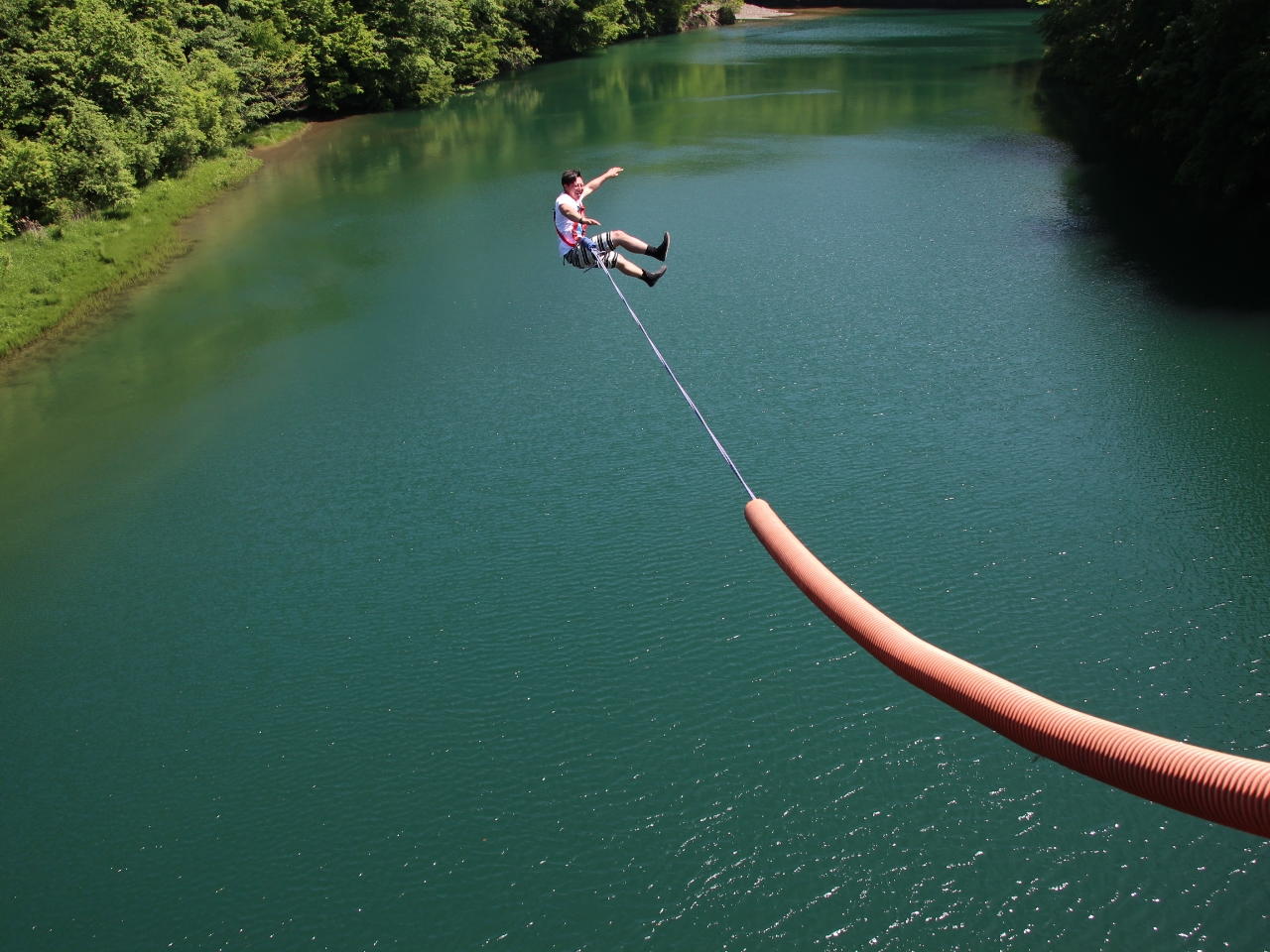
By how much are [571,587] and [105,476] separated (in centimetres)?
773

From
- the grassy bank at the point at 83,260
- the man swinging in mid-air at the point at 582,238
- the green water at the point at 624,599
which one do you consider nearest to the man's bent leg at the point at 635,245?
the man swinging in mid-air at the point at 582,238

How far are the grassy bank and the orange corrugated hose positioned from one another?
64.0 ft

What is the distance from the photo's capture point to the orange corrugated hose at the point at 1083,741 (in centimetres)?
284

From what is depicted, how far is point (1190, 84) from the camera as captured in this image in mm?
22484

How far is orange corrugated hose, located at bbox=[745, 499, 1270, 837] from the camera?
2844 millimetres

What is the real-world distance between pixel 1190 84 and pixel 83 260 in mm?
24282

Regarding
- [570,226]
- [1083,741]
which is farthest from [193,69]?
[1083,741]

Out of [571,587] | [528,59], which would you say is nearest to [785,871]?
[571,587]

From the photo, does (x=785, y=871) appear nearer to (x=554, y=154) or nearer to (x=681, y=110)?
(x=554, y=154)

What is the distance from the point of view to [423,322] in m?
19.6

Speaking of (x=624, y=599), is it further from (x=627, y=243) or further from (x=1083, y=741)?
(x=1083, y=741)

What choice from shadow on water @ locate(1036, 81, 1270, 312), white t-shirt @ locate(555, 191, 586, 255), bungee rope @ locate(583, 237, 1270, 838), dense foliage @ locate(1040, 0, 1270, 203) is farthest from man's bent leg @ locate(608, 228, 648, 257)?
dense foliage @ locate(1040, 0, 1270, 203)

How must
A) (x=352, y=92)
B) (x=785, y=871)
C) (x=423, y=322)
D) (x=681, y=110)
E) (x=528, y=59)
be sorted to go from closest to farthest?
(x=785, y=871) → (x=423, y=322) → (x=681, y=110) → (x=352, y=92) → (x=528, y=59)

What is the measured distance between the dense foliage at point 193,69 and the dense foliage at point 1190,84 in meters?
23.9
